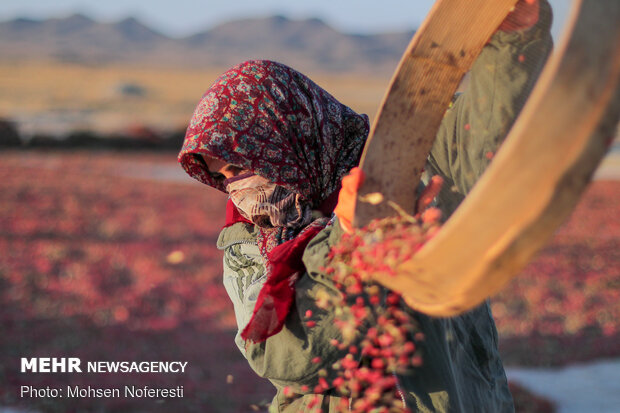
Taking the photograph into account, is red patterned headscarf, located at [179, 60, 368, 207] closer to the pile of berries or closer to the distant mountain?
the pile of berries

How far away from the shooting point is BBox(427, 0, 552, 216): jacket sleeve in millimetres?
1656

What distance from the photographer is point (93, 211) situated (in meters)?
13.7

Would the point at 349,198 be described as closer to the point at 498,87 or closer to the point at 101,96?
the point at 498,87

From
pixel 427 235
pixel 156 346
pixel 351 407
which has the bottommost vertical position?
pixel 156 346

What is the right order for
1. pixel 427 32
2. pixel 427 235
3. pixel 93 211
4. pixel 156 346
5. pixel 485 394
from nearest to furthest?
pixel 427 235, pixel 427 32, pixel 485 394, pixel 156 346, pixel 93 211

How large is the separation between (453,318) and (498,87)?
695mm

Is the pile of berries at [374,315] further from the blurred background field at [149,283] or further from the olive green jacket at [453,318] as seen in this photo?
the blurred background field at [149,283]

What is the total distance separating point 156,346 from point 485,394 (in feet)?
18.4

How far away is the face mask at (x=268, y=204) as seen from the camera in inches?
82.6

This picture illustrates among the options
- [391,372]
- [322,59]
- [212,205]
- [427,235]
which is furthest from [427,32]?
[322,59]

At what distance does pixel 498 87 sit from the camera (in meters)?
1.67

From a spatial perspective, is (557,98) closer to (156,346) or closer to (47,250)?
(156,346)

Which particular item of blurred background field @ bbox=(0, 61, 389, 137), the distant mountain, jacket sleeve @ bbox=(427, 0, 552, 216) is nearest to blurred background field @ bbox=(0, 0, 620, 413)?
jacket sleeve @ bbox=(427, 0, 552, 216)

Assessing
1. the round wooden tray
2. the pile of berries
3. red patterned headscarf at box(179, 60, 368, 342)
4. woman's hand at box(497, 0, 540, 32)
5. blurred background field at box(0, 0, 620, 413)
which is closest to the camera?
the round wooden tray
